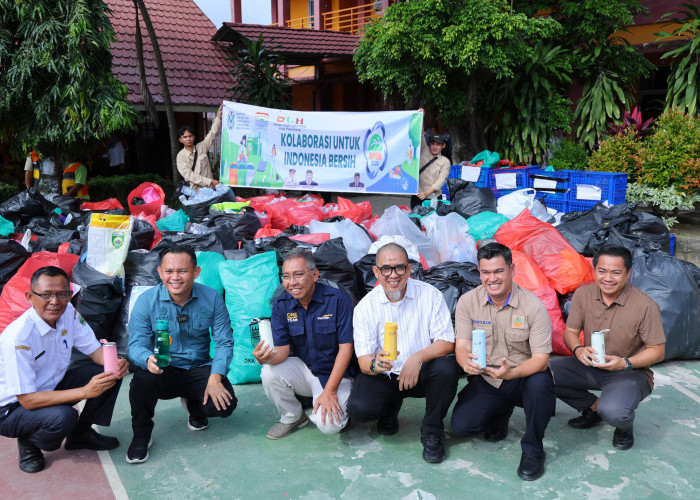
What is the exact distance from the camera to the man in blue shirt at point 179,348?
337 cm

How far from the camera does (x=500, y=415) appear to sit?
3.48 meters

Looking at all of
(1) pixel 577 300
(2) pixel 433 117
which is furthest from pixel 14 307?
(2) pixel 433 117

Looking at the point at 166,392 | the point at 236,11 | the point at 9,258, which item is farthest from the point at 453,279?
the point at 236,11

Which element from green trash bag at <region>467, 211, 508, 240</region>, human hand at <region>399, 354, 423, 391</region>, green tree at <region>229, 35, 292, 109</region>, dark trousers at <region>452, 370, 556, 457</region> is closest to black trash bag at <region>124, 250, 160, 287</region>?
human hand at <region>399, 354, 423, 391</region>

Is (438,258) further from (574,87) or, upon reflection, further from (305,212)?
(574,87)

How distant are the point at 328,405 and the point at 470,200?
3.92 meters

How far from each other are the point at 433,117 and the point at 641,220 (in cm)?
594

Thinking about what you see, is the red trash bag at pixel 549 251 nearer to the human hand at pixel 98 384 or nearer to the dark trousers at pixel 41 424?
the human hand at pixel 98 384

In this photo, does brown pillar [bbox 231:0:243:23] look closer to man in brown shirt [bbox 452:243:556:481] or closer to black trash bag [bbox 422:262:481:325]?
black trash bag [bbox 422:262:481:325]

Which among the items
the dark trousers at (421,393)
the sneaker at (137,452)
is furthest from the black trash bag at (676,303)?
the sneaker at (137,452)

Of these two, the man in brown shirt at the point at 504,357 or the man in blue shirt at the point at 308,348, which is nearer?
the man in brown shirt at the point at 504,357

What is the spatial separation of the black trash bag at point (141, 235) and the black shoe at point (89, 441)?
7.28 feet

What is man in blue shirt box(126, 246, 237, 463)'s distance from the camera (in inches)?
133

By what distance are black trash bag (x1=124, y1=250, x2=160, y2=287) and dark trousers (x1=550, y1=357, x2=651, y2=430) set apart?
3.08m
